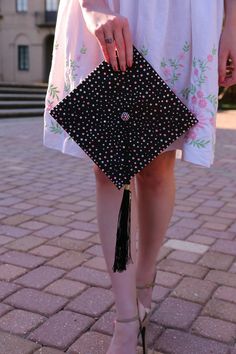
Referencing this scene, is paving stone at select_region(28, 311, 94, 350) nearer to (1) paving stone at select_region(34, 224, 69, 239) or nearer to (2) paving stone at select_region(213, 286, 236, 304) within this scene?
(2) paving stone at select_region(213, 286, 236, 304)

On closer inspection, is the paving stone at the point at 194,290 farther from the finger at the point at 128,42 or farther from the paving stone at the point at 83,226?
the finger at the point at 128,42

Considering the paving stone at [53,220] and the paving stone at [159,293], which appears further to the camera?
the paving stone at [53,220]

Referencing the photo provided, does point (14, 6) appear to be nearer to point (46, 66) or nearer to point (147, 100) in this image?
point (46, 66)

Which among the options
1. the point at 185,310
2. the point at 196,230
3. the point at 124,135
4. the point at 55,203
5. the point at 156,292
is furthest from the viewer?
the point at 55,203

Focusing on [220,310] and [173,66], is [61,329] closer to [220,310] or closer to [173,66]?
[220,310]

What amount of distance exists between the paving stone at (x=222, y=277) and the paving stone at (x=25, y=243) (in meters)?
0.98

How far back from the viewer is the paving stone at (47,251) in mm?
2654

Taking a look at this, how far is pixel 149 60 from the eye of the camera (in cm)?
158

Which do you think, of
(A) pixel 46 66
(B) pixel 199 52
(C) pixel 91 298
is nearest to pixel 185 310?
(C) pixel 91 298

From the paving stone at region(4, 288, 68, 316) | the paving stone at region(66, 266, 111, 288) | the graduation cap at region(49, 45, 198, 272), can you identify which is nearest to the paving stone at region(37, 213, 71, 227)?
the paving stone at region(66, 266, 111, 288)

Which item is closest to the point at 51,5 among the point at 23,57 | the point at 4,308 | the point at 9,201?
the point at 23,57

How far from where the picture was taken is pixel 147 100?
1521mm

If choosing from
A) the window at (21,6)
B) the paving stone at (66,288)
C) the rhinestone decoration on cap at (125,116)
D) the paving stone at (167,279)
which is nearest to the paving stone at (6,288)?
the paving stone at (66,288)

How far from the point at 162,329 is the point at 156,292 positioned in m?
0.32
